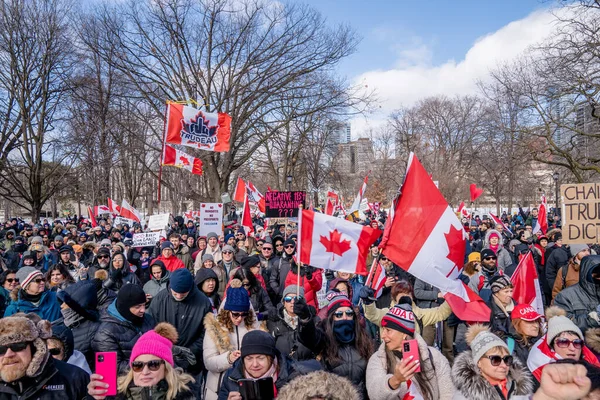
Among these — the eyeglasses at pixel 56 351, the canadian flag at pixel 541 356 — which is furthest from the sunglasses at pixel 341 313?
the eyeglasses at pixel 56 351

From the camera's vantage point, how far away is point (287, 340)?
4.18m

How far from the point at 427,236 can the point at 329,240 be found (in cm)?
118

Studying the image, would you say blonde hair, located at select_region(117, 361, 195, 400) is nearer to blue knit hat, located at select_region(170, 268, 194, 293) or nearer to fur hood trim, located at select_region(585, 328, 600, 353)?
blue knit hat, located at select_region(170, 268, 194, 293)

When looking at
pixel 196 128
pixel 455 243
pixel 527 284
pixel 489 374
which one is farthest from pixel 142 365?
pixel 196 128

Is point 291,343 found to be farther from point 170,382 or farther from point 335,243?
point 335,243

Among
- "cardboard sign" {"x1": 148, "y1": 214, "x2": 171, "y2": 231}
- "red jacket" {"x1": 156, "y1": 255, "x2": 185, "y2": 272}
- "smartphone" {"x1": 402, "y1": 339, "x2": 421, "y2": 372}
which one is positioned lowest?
"red jacket" {"x1": 156, "y1": 255, "x2": 185, "y2": 272}

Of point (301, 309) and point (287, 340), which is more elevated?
point (301, 309)

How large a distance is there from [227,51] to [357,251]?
65.4 feet

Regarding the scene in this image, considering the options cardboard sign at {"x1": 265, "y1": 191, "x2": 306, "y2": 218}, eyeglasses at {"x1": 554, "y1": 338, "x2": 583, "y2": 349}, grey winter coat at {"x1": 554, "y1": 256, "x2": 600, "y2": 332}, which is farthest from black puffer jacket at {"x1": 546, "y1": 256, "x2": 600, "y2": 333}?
cardboard sign at {"x1": 265, "y1": 191, "x2": 306, "y2": 218}

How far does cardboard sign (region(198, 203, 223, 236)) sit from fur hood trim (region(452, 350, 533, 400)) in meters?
8.63

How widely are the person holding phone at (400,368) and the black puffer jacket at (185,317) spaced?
6.74ft

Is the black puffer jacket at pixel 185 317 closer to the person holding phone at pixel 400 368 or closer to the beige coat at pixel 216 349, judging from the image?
the beige coat at pixel 216 349

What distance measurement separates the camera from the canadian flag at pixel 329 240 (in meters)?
5.22

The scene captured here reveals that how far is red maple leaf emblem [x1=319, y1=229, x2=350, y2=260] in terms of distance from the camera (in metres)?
5.24
